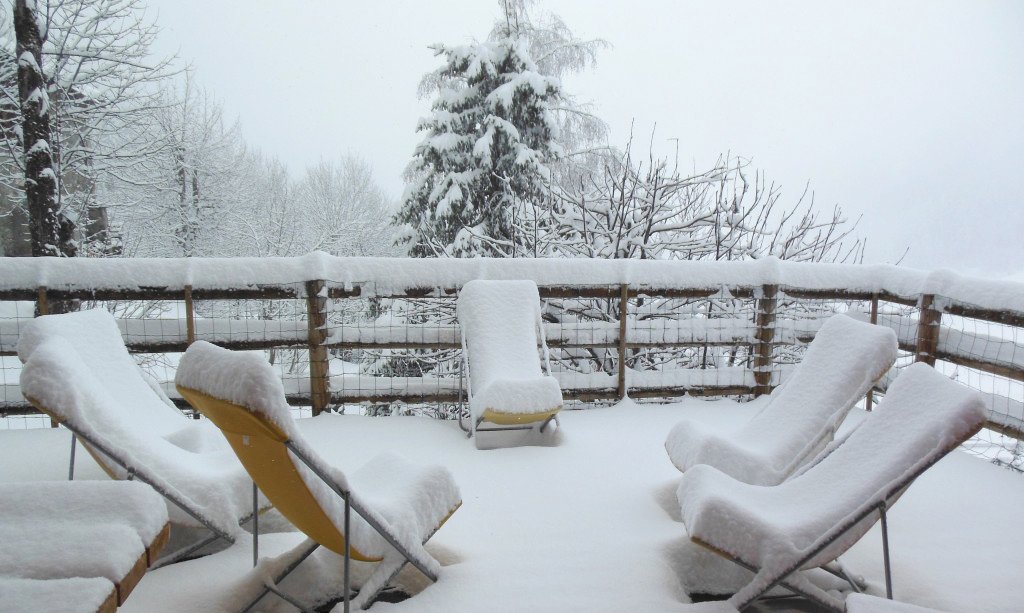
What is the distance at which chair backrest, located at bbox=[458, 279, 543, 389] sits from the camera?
4129mm

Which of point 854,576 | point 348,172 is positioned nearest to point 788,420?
point 854,576

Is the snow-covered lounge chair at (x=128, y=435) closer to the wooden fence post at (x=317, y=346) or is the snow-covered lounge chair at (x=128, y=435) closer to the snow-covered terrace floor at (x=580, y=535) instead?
the snow-covered terrace floor at (x=580, y=535)

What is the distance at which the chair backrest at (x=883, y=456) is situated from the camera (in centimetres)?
178

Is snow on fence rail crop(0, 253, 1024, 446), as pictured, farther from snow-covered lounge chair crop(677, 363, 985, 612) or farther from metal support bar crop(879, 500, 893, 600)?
metal support bar crop(879, 500, 893, 600)

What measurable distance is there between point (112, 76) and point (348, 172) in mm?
15935

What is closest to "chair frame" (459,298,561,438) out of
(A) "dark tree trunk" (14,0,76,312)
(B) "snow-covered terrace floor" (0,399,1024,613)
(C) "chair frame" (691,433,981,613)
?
(B) "snow-covered terrace floor" (0,399,1024,613)

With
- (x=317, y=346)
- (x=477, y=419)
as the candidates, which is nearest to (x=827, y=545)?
(x=477, y=419)

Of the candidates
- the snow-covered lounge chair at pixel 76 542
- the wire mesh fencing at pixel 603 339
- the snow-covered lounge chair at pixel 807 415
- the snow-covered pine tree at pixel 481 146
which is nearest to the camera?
the snow-covered lounge chair at pixel 76 542

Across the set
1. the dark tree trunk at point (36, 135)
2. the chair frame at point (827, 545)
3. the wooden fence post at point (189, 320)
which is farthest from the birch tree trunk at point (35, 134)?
the chair frame at point (827, 545)

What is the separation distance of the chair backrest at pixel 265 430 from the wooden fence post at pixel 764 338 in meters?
3.99

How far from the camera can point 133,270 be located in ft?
13.7

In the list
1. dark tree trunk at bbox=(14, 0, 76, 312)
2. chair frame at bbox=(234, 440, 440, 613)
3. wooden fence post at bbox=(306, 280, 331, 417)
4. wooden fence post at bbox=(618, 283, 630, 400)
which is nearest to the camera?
chair frame at bbox=(234, 440, 440, 613)

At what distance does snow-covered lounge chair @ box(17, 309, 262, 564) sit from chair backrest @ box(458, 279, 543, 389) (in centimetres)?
178

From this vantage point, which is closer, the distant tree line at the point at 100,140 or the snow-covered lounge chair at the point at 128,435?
the snow-covered lounge chair at the point at 128,435
